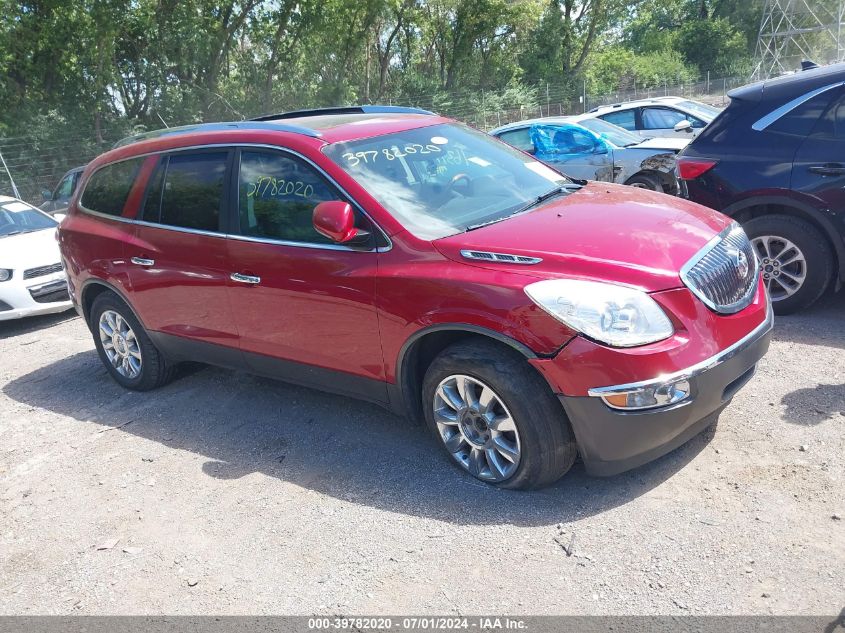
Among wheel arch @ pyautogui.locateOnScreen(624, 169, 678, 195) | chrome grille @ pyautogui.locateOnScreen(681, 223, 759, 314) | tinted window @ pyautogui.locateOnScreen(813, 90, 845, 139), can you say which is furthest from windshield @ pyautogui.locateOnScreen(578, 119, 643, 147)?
chrome grille @ pyautogui.locateOnScreen(681, 223, 759, 314)

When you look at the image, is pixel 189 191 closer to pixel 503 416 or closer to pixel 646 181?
pixel 503 416

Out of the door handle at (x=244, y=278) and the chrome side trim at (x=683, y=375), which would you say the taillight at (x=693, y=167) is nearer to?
the chrome side trim at (x=683, y=375)

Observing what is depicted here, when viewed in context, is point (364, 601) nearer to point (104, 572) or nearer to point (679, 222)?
point (104, 572)

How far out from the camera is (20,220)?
9344mm

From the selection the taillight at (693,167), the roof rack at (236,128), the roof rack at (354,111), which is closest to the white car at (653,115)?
the taillight at (693,167)

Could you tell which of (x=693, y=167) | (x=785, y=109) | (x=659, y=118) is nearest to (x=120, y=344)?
(x=693, y=167)

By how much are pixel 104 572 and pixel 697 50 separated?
194ft

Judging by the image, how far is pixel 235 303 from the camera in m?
4.53

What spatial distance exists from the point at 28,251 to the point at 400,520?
268 inches

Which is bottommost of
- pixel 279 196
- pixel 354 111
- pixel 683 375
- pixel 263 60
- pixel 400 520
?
pixel 400 520

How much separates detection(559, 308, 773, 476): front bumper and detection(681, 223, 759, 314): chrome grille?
237 mm

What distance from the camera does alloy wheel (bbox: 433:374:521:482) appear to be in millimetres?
3531

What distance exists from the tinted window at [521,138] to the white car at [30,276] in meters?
6.69

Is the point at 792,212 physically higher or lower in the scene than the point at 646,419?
higher
